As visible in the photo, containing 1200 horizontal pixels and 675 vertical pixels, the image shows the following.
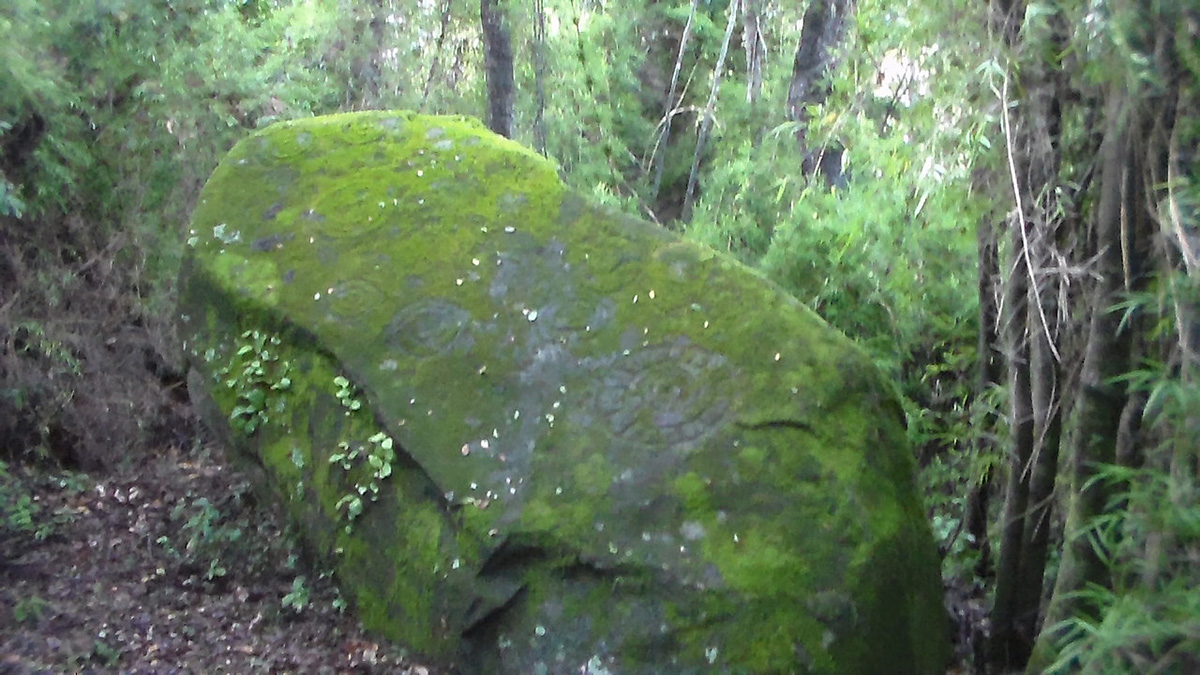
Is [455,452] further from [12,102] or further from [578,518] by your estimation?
[12,102]

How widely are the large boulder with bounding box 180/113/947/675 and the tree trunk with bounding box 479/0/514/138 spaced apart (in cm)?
369

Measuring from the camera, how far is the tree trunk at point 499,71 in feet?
26.0

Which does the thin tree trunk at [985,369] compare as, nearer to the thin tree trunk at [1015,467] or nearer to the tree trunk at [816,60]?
the thin tree trunk at [1015,467]

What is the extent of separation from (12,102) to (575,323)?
3308mm

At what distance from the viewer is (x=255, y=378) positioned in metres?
4.03

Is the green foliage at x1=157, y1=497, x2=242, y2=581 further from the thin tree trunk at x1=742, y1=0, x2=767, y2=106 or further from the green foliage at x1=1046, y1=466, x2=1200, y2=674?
the thin tree trunk at x1=742, y1=0, x2=767, y2=106

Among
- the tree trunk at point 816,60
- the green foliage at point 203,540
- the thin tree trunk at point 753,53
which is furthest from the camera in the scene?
the thin tree trunk at point 753,53

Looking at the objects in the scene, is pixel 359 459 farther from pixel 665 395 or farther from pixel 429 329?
pixel 665 395

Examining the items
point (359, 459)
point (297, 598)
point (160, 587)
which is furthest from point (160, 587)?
point (359, 459)

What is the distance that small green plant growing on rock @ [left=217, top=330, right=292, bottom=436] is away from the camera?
3.98 m

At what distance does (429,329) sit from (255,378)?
869 mm

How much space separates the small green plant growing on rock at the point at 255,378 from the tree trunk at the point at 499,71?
4.43 meters

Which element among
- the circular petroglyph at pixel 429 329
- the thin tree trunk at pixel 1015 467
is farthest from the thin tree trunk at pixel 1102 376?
the circular petroglyph at pixel 429 329

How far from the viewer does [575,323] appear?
3734 millimetres
